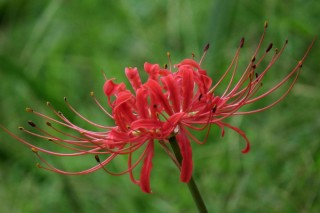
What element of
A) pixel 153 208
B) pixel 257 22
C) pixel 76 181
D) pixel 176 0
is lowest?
pixel 153 208

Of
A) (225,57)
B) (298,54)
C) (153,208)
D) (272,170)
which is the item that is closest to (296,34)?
(298,54)

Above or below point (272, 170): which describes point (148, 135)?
above

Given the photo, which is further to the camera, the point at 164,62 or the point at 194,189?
the point at 164,62

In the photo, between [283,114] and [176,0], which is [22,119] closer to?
[176,0]

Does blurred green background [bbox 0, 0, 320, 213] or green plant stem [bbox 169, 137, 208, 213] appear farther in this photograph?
blurred green background [bbox 0, 0, 320, 213]

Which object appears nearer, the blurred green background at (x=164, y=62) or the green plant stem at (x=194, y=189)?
the green plant stem at (x=194, y=189)

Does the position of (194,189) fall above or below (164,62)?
above

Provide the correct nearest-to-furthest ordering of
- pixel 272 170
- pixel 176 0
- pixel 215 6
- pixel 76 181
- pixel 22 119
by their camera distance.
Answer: pixel 215 6 < pixel 272 170 < pixel 76 181 < pixel 176 0 < pixel 22 119

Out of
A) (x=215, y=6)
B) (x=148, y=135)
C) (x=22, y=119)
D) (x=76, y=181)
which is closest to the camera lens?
(x=148, y=135)
